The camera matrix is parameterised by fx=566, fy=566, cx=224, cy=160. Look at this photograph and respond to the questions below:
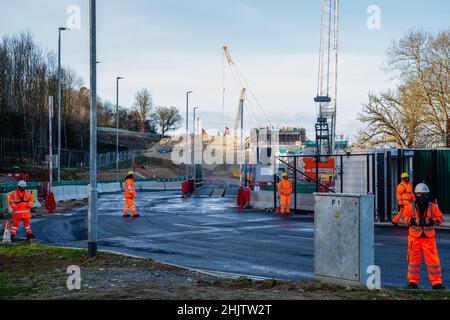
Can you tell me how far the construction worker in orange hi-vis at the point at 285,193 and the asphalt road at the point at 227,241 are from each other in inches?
25.9

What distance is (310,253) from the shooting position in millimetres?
14188

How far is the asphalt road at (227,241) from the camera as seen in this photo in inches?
481

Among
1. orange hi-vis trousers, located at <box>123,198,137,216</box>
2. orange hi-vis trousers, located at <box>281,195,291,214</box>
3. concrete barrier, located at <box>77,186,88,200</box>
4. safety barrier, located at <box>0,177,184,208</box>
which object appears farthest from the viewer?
concrete barrier, located at <box>77,186,88,200</box>

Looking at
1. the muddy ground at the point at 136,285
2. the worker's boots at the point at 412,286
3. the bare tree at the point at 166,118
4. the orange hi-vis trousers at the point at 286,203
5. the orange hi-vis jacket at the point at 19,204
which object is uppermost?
the bare tree at the point at 166,118

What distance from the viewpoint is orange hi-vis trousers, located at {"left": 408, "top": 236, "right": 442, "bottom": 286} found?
31.4 feet

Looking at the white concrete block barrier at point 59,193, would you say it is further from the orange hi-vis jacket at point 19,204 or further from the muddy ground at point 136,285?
the muddy ground at point 136,285

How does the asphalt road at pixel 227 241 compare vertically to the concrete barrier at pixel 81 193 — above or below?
below

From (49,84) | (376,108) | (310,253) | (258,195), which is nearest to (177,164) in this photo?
(49,84)

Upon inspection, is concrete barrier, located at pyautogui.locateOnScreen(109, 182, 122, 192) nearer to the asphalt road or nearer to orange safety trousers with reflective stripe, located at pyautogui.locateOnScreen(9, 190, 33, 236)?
the asphalt road

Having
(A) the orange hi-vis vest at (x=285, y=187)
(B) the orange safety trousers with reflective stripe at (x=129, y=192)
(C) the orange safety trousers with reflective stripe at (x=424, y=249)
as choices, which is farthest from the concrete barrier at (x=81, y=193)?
(C) the orange safety trousers with reflective stripe at (x=424, y=249)

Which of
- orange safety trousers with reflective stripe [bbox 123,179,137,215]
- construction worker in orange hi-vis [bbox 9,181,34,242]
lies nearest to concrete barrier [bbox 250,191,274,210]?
orange safety trousers with reflective stripe [bbox 123,179,137,215]

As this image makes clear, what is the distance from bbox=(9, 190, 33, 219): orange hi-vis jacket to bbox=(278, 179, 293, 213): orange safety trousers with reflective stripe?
38.9 ft

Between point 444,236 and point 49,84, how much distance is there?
58276mm
